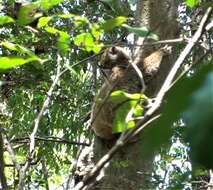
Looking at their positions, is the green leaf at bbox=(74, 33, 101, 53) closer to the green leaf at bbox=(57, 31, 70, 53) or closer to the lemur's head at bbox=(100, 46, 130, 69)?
the green leaf at bbox=(57, 31, 70, 53)

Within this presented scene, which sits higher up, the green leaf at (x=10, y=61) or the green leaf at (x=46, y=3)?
the green leaf at (x=46, y=3)

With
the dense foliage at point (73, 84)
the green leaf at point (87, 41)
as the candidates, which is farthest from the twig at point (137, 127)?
the green leaf at point (87, 41)

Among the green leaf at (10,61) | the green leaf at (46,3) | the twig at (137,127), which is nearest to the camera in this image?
the twig at (137,127)

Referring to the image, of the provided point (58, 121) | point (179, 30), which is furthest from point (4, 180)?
point (58, 121)

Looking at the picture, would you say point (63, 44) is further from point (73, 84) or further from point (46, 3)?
point (73, 84)

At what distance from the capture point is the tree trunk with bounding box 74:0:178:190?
1.33 meters

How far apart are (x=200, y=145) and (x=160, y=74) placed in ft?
4.13

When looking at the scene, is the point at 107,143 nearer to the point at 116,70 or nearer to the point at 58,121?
the point at 116,70

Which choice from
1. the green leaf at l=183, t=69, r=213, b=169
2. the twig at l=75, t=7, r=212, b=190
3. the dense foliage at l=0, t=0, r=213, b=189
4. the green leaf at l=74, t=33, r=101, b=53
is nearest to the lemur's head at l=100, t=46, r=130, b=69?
the dense foliage at l=0, t=0, r=213, b=189

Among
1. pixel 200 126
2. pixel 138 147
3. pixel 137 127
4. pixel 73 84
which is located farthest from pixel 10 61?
pixel 73 84

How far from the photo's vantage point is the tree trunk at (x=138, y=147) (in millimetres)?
1329

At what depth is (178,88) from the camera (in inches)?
9.5

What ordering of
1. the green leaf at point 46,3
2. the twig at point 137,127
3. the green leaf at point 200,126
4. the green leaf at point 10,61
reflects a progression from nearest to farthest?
the green leaf at point 200,126 < the twig at point 137,127 < the green leaf at point 10,61 < the green leaf at point 46,3

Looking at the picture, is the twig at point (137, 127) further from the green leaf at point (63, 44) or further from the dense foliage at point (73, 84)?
the green leaf at point (63, 44)
